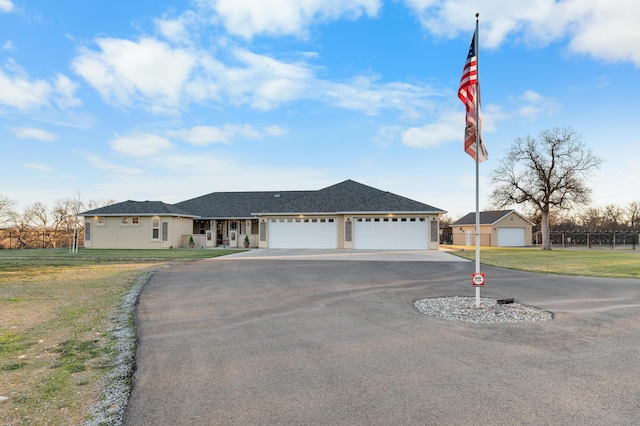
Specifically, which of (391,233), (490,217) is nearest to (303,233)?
(391,233)

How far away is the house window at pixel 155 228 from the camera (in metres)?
28.5

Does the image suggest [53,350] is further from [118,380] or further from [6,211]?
[6,211]

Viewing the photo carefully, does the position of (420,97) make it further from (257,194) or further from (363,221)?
(257,194)

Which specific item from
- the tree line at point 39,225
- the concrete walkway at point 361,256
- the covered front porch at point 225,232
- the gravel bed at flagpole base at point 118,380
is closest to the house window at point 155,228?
the covered front porch at point 225,232

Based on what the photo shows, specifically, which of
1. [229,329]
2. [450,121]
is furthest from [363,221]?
[229,329]

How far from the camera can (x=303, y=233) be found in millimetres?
27391

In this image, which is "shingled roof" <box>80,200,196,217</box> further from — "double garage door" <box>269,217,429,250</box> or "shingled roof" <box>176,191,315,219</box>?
"double garage door" <box>269,217,429,250</box>

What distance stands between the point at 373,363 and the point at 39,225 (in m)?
52.6

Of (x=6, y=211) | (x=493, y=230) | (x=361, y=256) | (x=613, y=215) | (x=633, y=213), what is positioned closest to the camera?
(x=361, y=256)

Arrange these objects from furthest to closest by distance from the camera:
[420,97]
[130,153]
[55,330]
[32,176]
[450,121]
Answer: [32,176] < [130,153] < [450,121] < [420,97] < [55,330]

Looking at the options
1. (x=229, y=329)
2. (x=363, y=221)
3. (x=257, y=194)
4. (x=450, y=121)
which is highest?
(x=450, y=121)

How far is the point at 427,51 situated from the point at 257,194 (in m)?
22.3

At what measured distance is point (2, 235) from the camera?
36812 mm

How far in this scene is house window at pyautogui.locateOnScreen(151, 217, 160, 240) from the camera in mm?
28531
